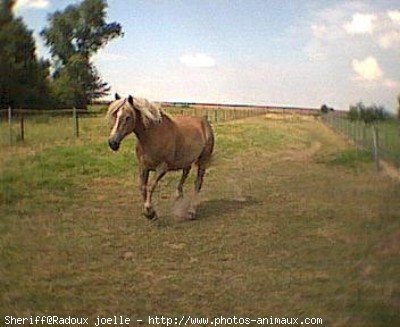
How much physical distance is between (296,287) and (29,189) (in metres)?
2.07

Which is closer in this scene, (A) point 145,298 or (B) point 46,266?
(A) point 145,298

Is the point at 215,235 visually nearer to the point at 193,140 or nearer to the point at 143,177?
the point at 143,177

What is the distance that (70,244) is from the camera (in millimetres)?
2959

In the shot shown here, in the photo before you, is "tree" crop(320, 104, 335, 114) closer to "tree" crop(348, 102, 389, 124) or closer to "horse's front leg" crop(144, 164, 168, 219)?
"tree" crop(348, 102, 389, 124)

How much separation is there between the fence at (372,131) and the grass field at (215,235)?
10cm

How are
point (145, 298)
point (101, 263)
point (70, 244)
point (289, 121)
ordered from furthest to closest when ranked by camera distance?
point (70, 244), point (101, 263), point (289, 121), point (145, 298)

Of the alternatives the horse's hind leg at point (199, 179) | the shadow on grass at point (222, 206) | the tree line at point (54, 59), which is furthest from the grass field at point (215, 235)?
the tree line at point (54, 59)

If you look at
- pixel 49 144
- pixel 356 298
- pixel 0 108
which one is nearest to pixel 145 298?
pixel 356 298

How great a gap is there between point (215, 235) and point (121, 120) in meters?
0.84

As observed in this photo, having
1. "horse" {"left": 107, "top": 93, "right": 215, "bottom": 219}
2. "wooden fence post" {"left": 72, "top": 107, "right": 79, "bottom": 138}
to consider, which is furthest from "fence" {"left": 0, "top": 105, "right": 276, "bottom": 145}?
"horse" {"left": 107, "top": 93, "right": 215, "bottom": 219}

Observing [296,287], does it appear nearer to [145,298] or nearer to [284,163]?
[145,298]

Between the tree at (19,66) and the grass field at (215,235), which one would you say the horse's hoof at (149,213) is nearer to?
the grass field at (215,235)

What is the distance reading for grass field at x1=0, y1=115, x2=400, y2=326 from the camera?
2109 millimetres

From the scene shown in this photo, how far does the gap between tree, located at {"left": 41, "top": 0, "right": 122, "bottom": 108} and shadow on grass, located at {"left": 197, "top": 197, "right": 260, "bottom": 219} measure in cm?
176
